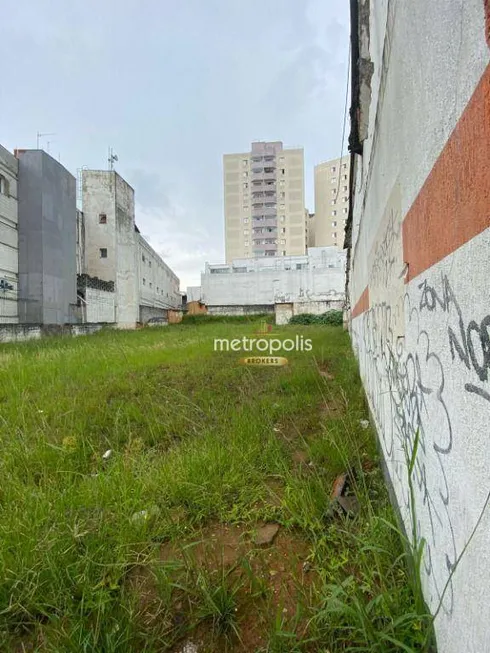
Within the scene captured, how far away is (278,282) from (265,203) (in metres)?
27.1

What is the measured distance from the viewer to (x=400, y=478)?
1.58m

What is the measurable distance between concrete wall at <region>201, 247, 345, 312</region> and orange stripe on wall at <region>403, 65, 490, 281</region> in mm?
30130

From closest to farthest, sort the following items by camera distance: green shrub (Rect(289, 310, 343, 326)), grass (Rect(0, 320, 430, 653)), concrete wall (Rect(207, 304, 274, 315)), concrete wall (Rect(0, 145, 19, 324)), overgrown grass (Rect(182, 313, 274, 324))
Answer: grass (Rect(0, 320, 430, 653))
concrete wall (Rect(0, 145, 19, 324))
green shrub (Rect(289, 310, 343, 326))
overgrown grass (Rect(182, 313, 274, 324))
concrete wall (Rect(207, 304, 274, 315))

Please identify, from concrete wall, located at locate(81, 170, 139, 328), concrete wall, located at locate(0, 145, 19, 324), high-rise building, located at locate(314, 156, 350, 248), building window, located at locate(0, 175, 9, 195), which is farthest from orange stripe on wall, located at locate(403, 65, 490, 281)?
high-rise building, located at locate(314, 156, 350, 248)

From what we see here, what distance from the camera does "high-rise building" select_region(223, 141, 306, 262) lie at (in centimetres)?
5284

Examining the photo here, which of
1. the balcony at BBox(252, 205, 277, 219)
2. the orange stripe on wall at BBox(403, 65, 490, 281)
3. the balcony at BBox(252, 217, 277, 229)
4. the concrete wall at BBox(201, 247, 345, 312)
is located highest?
the balcony at BBox(252, 205, 277, 219)

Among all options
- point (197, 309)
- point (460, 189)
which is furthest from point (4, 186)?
point (460, 189)

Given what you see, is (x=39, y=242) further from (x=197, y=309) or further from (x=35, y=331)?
(x=197, y=309)

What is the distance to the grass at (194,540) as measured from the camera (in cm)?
124

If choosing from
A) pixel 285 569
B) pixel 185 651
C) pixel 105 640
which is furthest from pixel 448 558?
pixel 105 640

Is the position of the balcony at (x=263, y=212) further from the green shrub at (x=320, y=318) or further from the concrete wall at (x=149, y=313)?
the green shrub at (x=320, y=318)

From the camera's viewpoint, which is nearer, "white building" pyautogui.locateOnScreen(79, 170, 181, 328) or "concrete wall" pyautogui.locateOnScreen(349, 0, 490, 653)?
"concrete wall" pyautogui.locateOnScreen(349, 0, 490, 653)

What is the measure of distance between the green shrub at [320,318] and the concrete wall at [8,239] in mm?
16191

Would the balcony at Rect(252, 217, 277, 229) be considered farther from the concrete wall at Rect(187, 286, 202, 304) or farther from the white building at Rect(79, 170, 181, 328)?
the white building at Rect(79, 170, 181, 328)
